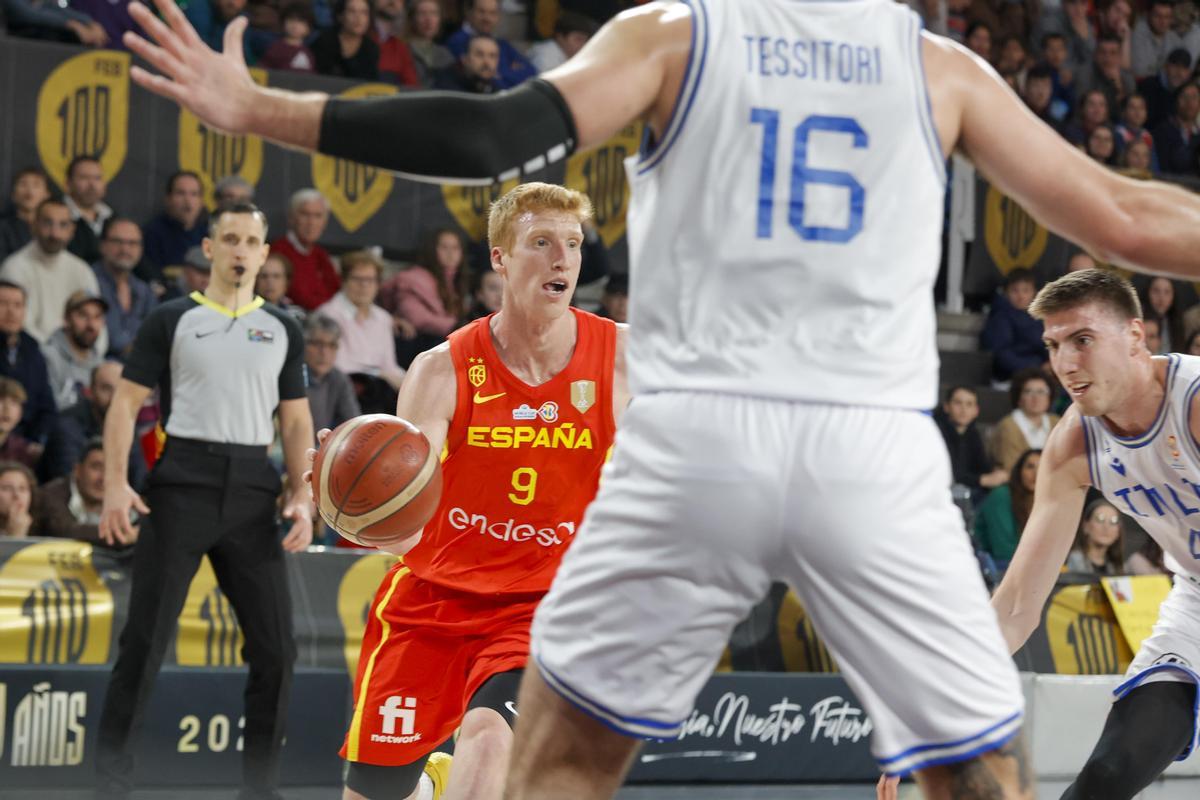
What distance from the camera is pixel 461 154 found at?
2480 mm

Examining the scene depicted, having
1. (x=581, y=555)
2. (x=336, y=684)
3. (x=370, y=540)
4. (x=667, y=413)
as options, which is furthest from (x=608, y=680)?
(x=336, y=684)

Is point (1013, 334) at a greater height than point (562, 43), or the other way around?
point (562, 43)

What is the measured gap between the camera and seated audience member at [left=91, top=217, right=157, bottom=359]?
29.5 feet

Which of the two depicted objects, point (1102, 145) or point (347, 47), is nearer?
point (347, 47)

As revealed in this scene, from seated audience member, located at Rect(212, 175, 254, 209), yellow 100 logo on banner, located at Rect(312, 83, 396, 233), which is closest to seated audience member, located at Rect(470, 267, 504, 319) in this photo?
yellow 100 logo on banner, located at Rect(312, 83, 396, 233)

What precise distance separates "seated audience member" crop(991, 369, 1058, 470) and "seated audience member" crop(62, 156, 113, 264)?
6.34 m

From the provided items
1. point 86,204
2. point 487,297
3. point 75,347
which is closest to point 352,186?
point 487,297

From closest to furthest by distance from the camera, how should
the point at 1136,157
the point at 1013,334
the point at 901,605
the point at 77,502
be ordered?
1. the point at 901,605
2. the point at 77,502
3. the point at 1013,334
4. the point at 1136,157

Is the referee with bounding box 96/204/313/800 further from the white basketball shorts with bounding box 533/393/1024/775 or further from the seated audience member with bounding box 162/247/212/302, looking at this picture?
the white basketball shorts with bounding box 533/393/1024/775

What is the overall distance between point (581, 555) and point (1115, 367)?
2246 mm

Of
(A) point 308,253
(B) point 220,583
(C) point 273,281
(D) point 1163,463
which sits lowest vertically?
(B) point 220,583

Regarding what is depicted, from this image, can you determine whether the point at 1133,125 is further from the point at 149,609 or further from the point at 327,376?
the point at 149,609

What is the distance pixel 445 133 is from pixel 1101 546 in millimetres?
8031

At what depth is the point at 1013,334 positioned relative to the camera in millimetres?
12312
